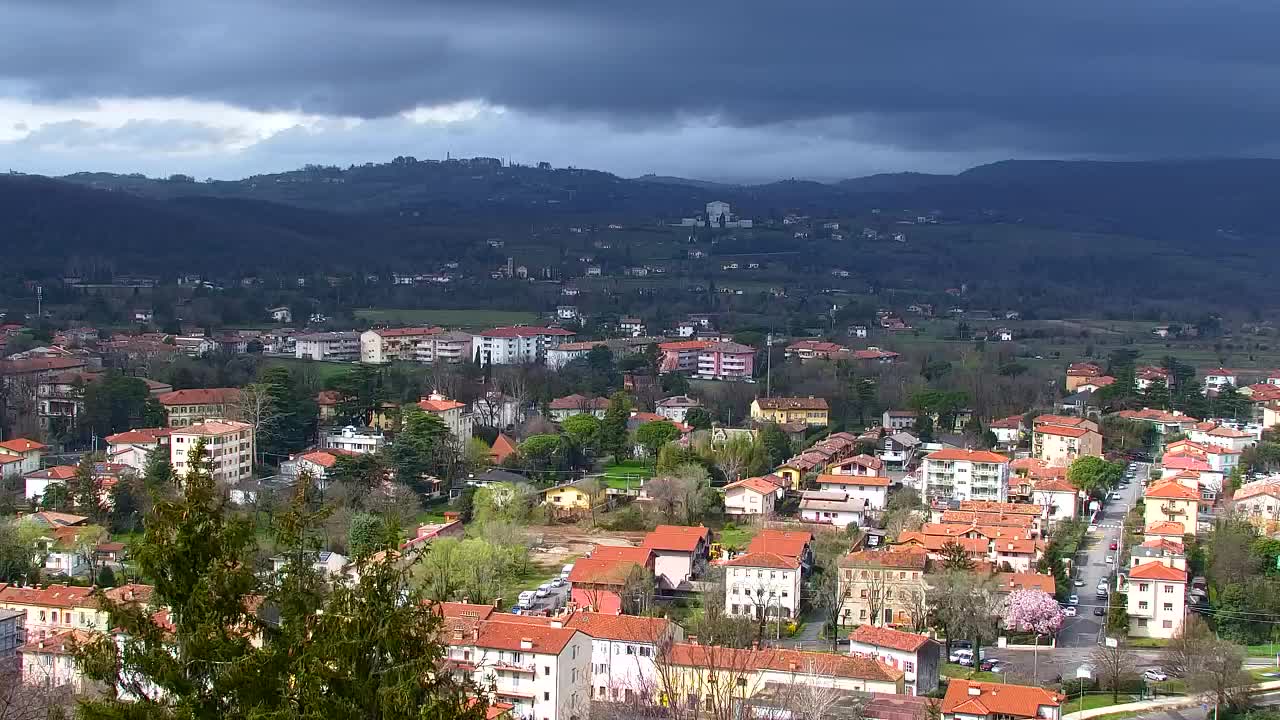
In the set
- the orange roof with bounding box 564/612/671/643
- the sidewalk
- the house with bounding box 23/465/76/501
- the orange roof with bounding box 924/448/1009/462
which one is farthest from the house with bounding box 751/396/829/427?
the sidewalk

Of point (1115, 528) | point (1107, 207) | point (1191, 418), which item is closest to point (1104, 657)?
point (1115, 528)

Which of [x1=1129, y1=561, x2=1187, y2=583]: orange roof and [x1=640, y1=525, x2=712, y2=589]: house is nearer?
→ [x1=1129, y1=561, x2=1187, y2=583]: orange roof

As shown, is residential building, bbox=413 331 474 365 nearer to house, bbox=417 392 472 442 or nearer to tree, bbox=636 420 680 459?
house, bbox=417 392 472 442

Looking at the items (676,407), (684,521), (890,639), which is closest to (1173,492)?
(684,521)

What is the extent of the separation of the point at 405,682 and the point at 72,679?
1019 cm

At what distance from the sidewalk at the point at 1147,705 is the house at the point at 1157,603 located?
8.27ft

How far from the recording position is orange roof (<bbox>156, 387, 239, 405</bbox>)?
31828 mm

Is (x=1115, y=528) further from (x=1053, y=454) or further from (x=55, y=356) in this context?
(x=55, y=356)

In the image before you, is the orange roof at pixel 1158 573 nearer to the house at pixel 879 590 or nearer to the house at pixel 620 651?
the house at pixel 879 590

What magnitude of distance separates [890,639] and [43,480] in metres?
15.7

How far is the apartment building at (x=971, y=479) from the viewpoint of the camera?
25.7m

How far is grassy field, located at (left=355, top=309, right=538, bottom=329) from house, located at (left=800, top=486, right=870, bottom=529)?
30.4 m

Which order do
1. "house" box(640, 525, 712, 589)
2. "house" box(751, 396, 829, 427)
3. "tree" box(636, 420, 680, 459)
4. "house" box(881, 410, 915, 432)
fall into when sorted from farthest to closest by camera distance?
1. "house" box(751, 396, 829, 427)
2. "house" box(881, 410, 915, 432)
3. "tree" box(636, 420, 680, 459)
4. "house" box(640, 525, 712, 589)

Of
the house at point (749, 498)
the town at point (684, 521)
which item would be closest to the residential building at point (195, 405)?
the town at point (684, 521)
